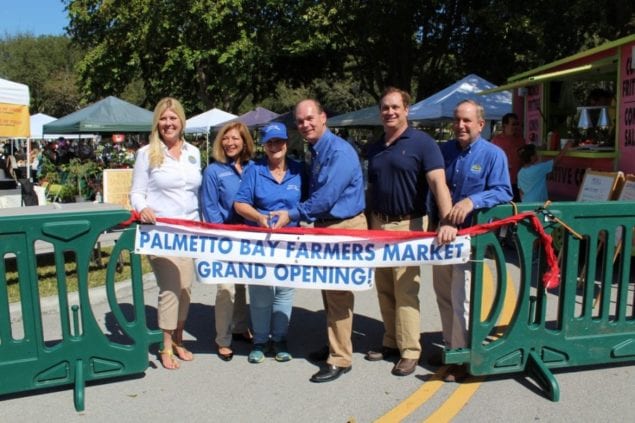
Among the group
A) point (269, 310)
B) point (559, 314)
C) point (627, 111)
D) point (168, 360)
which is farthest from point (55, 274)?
point (627, 111)

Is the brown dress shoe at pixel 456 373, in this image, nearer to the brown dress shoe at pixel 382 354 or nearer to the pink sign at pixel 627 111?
the brown dress shoe at pixel 382 354

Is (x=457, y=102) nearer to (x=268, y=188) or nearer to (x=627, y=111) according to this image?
(x=627, y=111)

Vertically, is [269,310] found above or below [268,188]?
below

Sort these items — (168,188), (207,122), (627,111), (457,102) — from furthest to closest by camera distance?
(207,122) → (457,102) → (627,111) → (168,188)

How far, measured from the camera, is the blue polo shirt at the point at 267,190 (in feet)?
14.2

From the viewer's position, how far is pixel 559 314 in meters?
4.26

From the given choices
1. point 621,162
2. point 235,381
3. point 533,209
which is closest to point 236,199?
point 235,381

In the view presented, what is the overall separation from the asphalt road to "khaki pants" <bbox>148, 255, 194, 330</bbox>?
385 mm

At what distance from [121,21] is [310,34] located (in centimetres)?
879

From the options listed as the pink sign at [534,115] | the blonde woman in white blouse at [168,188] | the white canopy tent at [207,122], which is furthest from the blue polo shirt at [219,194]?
the white canopy tent at [207,122]

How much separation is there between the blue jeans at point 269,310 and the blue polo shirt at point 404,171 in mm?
1008

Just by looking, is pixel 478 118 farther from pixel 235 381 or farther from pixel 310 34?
pixel 310 34

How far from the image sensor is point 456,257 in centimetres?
407

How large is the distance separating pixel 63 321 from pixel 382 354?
2.25 meters
